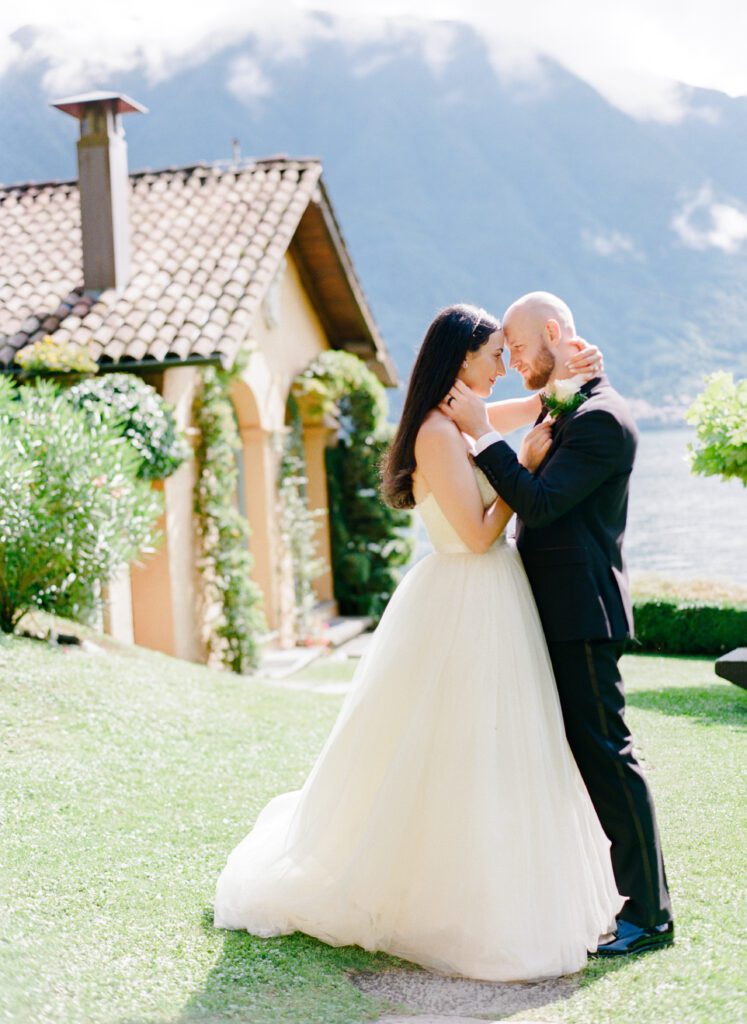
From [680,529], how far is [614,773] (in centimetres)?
1547

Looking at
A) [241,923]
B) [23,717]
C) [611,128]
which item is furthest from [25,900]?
[611,128]

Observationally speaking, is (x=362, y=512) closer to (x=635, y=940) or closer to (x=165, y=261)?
(x=165, y=261)

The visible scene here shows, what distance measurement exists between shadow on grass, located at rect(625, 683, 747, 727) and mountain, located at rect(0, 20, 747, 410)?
22847 millimetres

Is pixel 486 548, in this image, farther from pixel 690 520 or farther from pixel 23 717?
pixel 690 520

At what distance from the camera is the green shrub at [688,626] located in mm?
12055

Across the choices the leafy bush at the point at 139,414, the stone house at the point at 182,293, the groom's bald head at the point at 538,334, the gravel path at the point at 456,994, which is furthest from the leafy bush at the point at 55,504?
the gravel path at the point at 456,994

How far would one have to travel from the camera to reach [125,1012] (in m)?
3.33

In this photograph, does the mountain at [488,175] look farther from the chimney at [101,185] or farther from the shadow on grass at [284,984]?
the shadow on grass at [284,984]

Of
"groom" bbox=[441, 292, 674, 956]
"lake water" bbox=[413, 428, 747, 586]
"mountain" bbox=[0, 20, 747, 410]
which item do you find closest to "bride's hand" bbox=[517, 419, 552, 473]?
"groom" bbox=[441, 292, 674, 956]

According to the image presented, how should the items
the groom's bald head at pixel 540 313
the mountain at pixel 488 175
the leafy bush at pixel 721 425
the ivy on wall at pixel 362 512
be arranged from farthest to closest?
1. the mountain at pixel 488 175
2. the ivy on wall at pixel 362 512
3. the leafy bush at pixel 721 425
4. the groom's bald head at pixel 540 313

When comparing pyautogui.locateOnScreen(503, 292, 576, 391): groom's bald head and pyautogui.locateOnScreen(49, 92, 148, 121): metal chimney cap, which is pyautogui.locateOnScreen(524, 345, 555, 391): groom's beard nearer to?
pyautogui.locateOnScreen(503, 292, 576, 391): groom's bald head

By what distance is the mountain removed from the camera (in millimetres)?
45156

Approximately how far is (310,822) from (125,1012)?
3.02 feet

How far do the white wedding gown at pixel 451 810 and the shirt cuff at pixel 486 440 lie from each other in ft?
0.50
